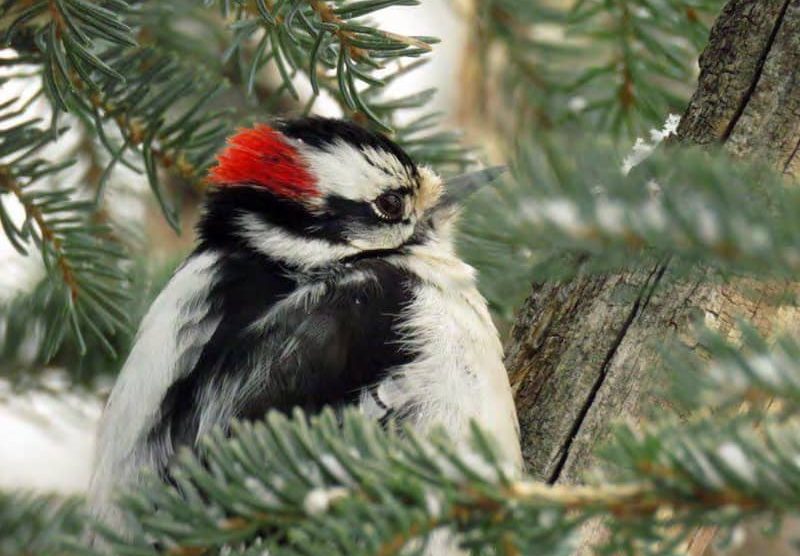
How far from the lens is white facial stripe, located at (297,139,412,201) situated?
2.28 metres

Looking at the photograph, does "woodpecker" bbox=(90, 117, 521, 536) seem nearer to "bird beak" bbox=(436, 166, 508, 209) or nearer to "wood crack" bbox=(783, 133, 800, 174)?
"bird beak" bbox=(436, 166, 508, 209)

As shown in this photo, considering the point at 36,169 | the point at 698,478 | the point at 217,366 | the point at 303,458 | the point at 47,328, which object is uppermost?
the point at 698,478

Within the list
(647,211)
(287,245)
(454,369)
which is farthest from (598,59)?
(647,211)

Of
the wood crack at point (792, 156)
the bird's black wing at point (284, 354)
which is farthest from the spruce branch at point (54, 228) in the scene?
A: the wood crack at point (792, 156)

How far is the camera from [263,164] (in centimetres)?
226

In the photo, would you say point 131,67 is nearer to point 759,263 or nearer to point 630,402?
point 630,402

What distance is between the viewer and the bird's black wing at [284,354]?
74.2 inches

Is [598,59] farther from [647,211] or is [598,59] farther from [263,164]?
[647,211]

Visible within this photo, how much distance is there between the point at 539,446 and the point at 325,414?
0.87 metres

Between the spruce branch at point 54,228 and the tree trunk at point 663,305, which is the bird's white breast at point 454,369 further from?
the spruce branch at point 54,228

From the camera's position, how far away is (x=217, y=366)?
6.41 feet

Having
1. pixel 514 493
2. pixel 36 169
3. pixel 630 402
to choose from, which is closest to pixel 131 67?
pixel 36 169

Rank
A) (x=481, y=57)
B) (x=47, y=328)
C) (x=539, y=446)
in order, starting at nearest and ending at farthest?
(x=539, y=446), (x=47, y=328), (x=481, y=57)

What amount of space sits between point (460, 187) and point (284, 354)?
732mm
